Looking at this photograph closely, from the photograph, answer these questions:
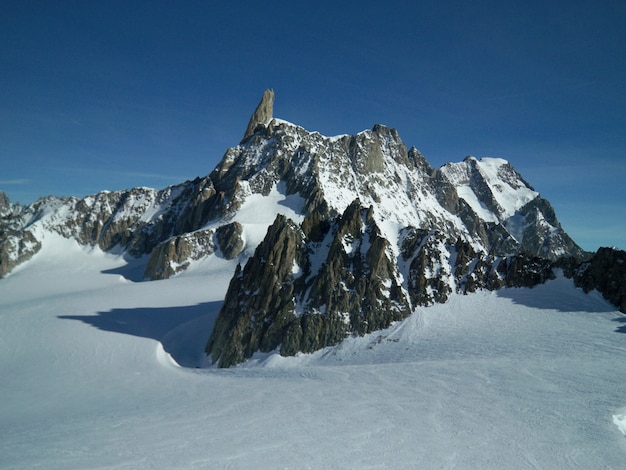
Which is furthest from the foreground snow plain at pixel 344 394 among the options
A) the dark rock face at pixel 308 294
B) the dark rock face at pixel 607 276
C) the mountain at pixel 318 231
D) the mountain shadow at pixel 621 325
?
the mountain at pixel 318 231

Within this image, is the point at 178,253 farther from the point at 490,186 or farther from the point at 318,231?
the point at 490,186

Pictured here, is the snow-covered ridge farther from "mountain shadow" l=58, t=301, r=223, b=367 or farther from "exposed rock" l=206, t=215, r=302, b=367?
"exposed rock" l=206, t=215, r=302, b=367

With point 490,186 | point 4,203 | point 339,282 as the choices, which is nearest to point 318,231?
point 339,282

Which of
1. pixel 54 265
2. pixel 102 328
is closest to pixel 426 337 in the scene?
pixel 102 328

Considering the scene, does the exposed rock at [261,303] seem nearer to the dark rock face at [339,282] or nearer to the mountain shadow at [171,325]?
the dark rock face at [339,282]

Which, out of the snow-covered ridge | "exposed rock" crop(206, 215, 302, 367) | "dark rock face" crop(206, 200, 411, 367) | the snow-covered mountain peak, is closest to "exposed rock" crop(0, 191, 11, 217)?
the snow-covered ridge

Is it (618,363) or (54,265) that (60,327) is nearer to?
(618,363)

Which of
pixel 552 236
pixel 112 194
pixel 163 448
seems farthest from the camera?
pixel 552 236
